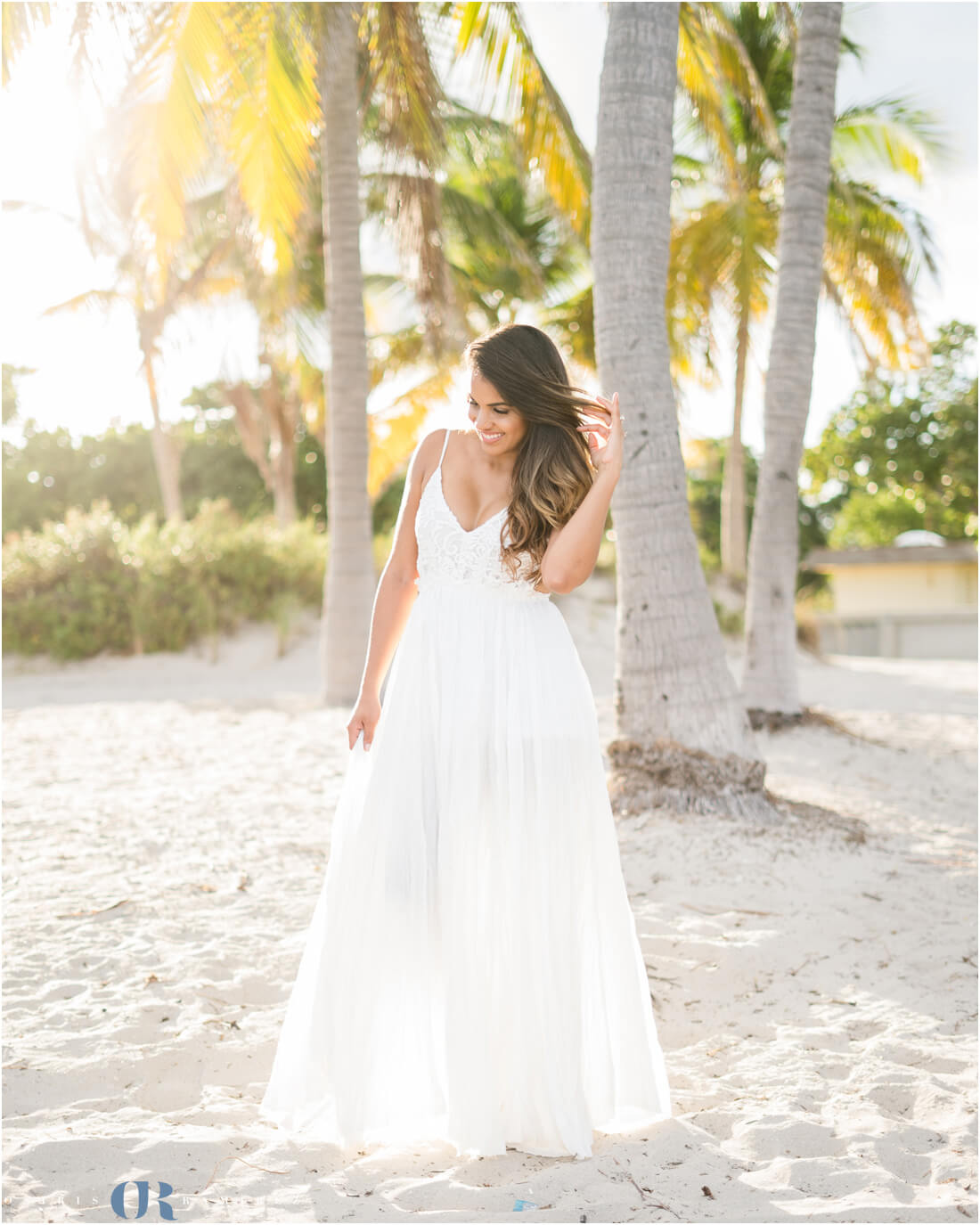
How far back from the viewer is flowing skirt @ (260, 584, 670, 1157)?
7.85 ft

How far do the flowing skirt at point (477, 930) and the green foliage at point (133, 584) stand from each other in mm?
11296

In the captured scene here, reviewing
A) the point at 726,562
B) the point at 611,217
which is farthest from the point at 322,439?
the point at 611,217

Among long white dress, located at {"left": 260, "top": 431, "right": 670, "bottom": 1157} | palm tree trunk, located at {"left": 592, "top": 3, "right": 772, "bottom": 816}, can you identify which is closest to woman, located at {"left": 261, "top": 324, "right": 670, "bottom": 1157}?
long white dress, located at {"left": 260, "top": 431, "right": 670, "bottom": 1157}

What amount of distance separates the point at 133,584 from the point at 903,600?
2031 centimetres

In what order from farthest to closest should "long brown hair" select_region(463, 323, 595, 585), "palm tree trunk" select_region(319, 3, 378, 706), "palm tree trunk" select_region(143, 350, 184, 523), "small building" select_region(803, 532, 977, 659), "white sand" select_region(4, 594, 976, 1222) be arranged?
"small building" select_region(803, 532, 977, 659), "palm tree trunk" select_region(143, 350, 184, 523), "palm tree trunk" select_region(319, 3, 378, 706), "long brown hair" select_region(463, 323, 595, 585), "white sand" select_region(4, 594, 976, 1222)

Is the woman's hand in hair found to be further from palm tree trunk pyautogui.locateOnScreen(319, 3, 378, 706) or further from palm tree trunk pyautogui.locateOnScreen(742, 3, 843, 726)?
palm tree trunk pyautogui.locateOnScreen(319, 3, 378, 706)

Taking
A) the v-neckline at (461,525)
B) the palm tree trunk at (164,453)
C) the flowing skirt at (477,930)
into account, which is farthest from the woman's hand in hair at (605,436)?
the palm tree trunk at (164,453)

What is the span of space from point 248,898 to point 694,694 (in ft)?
8.39

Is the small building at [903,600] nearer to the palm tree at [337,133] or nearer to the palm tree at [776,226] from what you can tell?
the palm tree at [776,226]

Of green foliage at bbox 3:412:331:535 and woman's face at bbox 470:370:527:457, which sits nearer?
woman's face at bbox 470:370:527:457

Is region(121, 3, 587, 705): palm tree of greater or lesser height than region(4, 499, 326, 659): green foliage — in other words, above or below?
above

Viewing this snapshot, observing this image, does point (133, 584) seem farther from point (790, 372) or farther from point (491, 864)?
point (491, 864)

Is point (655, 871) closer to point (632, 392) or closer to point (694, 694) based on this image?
point (694, 694)

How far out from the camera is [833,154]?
46.8 feet
